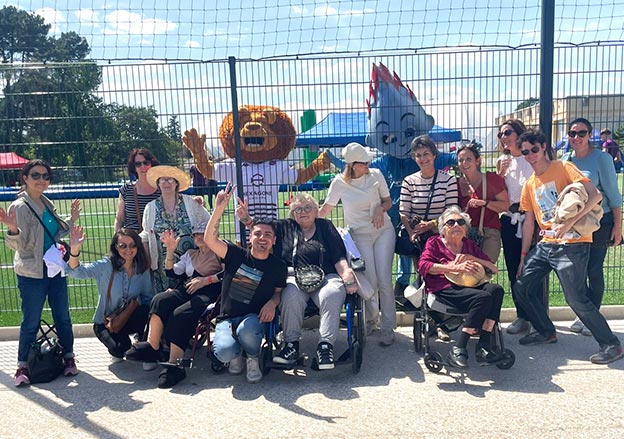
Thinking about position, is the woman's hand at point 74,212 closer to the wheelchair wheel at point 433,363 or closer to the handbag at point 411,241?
the handbag at point 411,241

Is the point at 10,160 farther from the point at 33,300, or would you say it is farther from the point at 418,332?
the point at 418,332

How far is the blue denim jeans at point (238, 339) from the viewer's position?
3.96m

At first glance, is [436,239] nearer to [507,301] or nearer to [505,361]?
[505,361]

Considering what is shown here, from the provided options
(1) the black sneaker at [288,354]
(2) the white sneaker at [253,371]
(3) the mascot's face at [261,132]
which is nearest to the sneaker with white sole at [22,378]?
(2) the white sneaker at [253,371]

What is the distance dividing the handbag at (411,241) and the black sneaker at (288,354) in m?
1.45

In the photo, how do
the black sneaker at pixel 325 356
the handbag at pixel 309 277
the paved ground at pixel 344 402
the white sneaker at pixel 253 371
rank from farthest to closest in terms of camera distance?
the handbag at pixel 309 277 → the white sneaker at pixel 253 371 → the black sneaker at pixel 325 356 → the paved ground at pixel 344 402

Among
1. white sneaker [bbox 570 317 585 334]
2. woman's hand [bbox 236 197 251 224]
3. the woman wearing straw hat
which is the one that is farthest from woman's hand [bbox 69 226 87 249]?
white sneaker [bbox 570 317 585 334]

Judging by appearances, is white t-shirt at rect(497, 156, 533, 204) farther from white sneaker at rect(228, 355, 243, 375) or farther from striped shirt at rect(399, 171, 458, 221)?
white sneaker at rect(228, 355, 243, 375)

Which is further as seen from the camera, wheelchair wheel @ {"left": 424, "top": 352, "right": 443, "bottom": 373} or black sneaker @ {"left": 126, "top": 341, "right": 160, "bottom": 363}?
black sneaker @ {"left": 126, "top": 341, "right": 160, "bottom": 363}

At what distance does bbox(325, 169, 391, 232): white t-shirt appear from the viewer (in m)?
4.71

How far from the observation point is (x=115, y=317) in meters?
4.28

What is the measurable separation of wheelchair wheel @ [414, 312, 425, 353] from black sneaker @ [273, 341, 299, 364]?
1.08 meters

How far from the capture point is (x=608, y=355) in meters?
4.11

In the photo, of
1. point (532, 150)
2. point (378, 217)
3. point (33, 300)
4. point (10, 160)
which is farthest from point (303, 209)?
point (10, 160)
